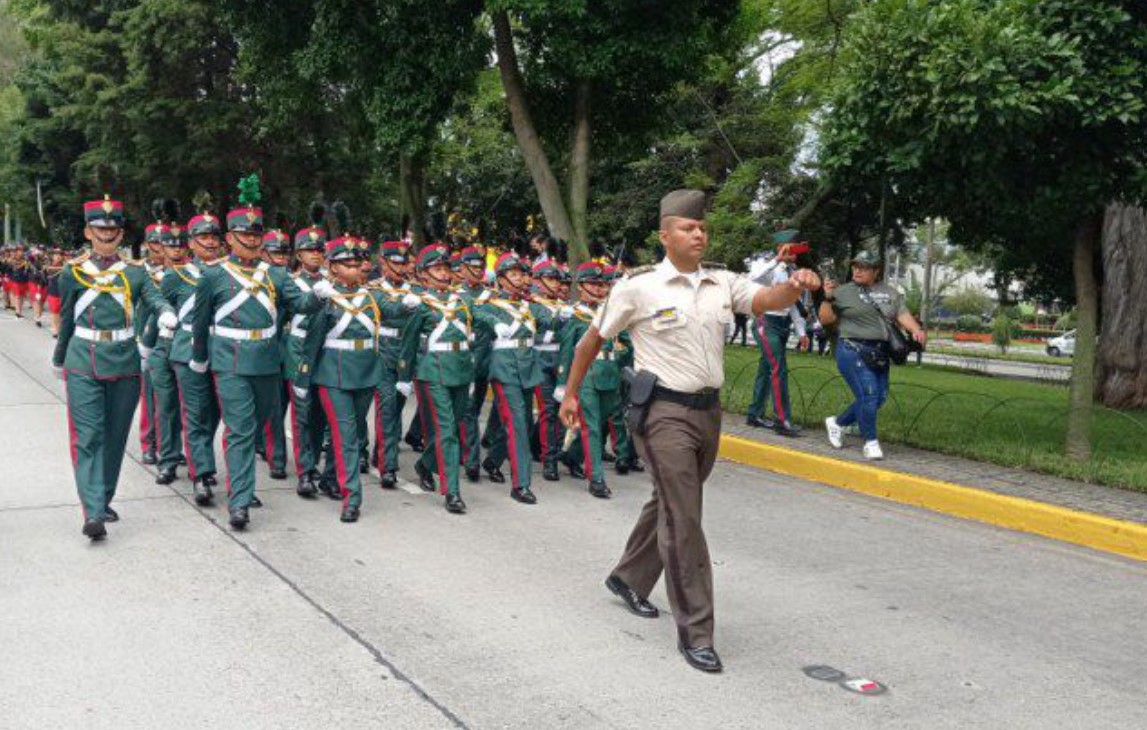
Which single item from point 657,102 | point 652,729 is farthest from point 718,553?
point 657,102

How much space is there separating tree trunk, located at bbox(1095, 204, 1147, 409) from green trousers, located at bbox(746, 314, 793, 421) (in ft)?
25.8

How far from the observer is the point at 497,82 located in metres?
23.8

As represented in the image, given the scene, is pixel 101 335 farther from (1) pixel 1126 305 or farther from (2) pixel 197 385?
(1) pixel 1126 305

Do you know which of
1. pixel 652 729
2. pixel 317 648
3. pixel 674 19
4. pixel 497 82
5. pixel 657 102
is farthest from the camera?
pixel 497 82

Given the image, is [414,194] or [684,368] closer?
[684,368]

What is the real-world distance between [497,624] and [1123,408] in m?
14.0

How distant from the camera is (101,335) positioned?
6754mm

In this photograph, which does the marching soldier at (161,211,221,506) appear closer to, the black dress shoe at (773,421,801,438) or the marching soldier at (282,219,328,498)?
the marching soldier at (282,219,328,498)

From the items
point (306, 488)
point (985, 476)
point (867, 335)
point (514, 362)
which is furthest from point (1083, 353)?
point (306, 488)

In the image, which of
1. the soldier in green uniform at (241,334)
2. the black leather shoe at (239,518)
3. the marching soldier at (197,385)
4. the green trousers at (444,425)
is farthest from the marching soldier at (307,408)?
the black leather shoe at (239,518)

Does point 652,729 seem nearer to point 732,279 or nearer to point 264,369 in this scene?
point 732,279

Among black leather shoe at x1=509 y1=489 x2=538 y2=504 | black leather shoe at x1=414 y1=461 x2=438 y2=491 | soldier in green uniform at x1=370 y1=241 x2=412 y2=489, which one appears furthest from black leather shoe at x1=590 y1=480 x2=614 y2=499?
soldier in green uniform at x1=370 y1=241 x2=412 y2=489

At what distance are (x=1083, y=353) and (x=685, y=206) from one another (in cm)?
593

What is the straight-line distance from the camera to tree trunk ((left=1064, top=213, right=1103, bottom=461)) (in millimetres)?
9422
